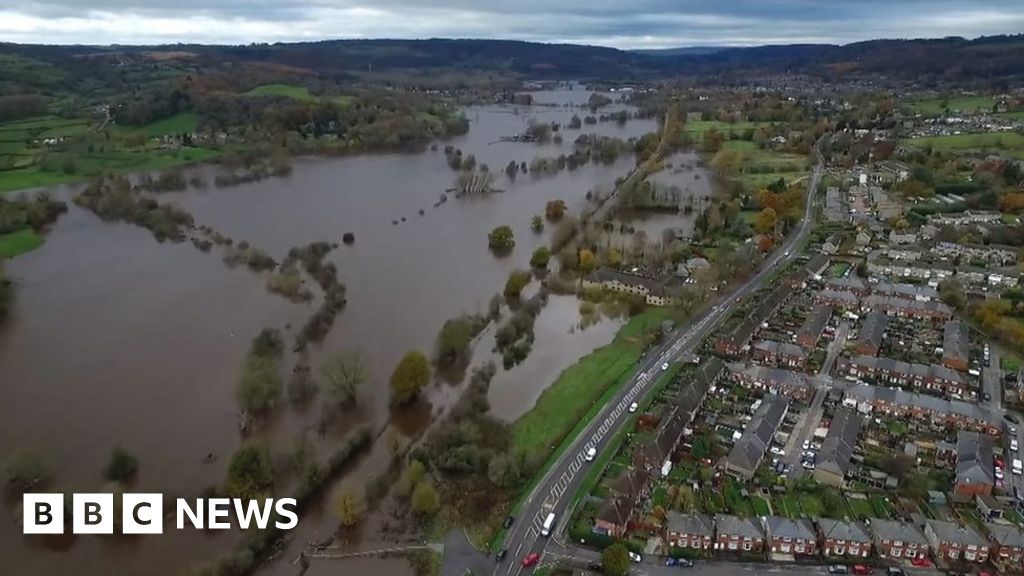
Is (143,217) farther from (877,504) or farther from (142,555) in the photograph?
(877,504)

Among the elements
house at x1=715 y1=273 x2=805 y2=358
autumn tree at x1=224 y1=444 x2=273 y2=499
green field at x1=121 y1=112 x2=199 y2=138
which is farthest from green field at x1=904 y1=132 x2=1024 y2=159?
green field at x1=121 y1=112 x2=199 y2=138

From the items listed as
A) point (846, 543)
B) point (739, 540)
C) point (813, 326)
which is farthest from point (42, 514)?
point (813, 326)

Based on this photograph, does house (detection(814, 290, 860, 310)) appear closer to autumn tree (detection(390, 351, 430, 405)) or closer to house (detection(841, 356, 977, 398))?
house (detection(841, 356, 977, 398))

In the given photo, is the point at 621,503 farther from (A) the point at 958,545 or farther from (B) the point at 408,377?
(B) the point at 408,377

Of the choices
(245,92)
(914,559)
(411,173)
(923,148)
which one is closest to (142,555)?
(914,559)

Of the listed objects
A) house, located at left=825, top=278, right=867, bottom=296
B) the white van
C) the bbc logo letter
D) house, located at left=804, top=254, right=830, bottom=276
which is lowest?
the bbc logo letter

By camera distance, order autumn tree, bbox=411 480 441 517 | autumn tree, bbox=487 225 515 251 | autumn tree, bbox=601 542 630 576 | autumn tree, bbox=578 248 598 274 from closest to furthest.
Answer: autumn tree, bbox=601 542 630 576 → autumn tree, bbox=411 480 441 517 → autumn tree, bbox=578 248 598 274 → autumn tree, bbox=487 225 515 251
